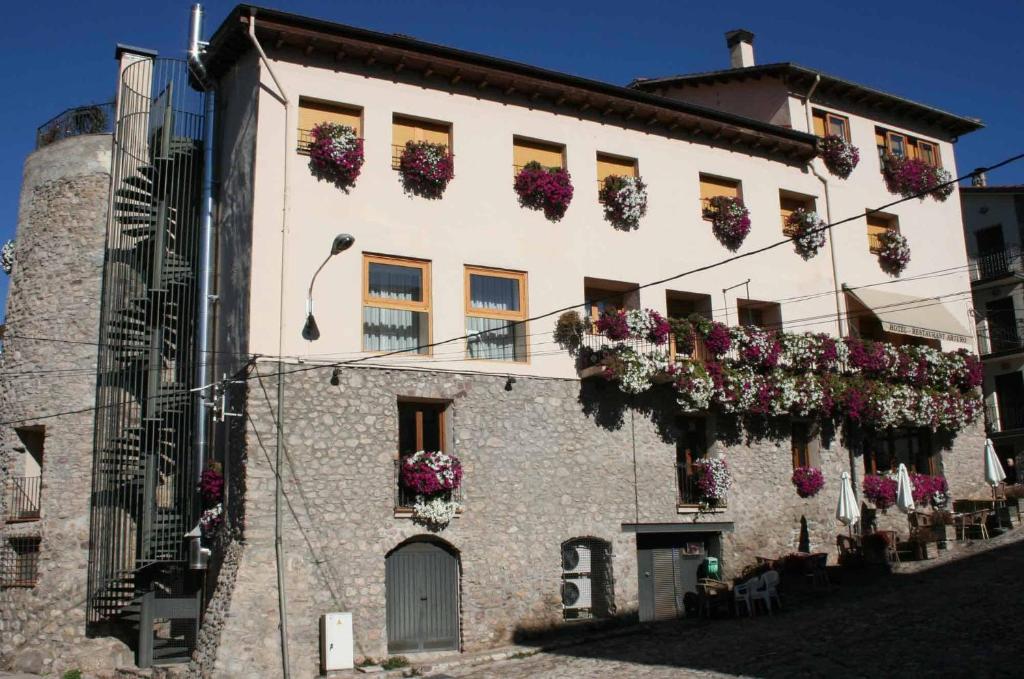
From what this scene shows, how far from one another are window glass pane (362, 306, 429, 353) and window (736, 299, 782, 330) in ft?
26.5

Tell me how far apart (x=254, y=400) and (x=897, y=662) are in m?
10.7

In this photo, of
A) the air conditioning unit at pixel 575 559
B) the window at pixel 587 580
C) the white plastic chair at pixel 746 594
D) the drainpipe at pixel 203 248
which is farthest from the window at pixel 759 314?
the drainpipe at pixel 203 248

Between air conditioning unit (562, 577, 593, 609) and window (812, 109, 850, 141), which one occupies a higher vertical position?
window (812, 109, 850, 141)

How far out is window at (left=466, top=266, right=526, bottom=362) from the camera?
63.7ft

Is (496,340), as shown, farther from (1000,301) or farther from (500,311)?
(1000,301)

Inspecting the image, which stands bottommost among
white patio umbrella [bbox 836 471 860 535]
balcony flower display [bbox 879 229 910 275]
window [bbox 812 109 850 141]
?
white patio umbrella [bbox 836 471 860 535]

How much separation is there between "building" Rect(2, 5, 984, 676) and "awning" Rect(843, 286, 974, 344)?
30cm

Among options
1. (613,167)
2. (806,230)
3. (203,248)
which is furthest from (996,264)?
(203,248)

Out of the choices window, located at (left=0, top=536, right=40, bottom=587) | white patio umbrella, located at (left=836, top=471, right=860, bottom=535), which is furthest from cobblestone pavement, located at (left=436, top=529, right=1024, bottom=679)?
window, located at (left=0, top=536, right=40, bottom=587)

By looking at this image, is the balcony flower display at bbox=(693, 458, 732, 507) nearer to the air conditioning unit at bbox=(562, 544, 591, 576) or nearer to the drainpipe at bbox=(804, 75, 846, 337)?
the air conditioning unit at bbox=(562, 544, 591, 576)

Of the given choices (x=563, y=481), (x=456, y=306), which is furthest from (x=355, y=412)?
(x=563, y=481)

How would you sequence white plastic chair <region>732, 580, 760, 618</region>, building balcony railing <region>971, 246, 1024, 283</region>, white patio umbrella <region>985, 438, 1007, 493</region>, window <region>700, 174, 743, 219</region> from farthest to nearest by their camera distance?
building balcony railing <region>971, 246, 1024, 283</region>, white patio umbrella <region>985, 438, 1007, 493</region>, window <region>700, 174, 743, 219</region>, white plastic chair <region>732, 580, 760, 618</region>

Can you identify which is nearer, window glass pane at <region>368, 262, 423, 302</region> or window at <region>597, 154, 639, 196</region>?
window glass pane at <region>368, 262, 423, 302</region>

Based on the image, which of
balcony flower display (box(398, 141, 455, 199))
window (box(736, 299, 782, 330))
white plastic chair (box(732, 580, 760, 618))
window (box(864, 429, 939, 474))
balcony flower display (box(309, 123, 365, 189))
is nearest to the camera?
balcony flower display (box(309, 123, 365, 189))
